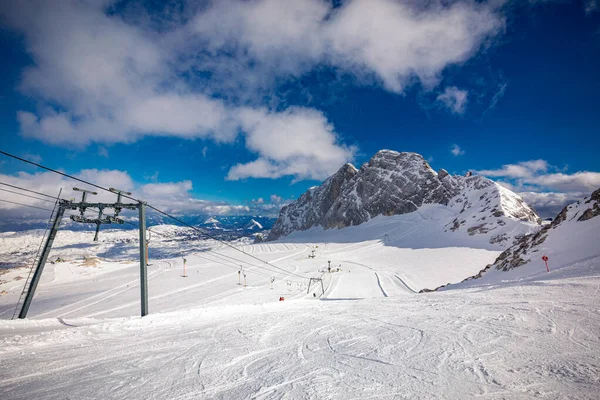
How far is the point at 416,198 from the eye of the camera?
4341 inches

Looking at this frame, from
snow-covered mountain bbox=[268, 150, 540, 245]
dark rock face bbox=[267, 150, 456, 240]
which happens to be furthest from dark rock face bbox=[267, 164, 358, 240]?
snow-covered mountain bbox=[268, 150, 540, 245]

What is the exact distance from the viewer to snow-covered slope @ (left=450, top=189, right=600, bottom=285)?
1480 centimetres

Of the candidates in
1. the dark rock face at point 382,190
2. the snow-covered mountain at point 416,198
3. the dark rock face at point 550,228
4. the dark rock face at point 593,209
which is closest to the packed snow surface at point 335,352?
the dark rock face at point 550,228

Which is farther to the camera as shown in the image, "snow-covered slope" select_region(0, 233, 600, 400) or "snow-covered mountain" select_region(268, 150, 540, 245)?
"snow-covered mountain" select_region(268, 150, 540, 245)

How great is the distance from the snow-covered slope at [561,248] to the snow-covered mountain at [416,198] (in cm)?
4065

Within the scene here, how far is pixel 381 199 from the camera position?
119m

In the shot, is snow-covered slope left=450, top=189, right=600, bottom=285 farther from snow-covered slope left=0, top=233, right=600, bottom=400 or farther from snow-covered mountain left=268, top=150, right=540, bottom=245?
snow-covered mountain left=268, top=150, right=540, bottom=245

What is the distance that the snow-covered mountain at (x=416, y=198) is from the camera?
2584 inches

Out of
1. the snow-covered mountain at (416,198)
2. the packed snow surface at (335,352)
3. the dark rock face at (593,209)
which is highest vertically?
the snow-covered mountain at (416,198)

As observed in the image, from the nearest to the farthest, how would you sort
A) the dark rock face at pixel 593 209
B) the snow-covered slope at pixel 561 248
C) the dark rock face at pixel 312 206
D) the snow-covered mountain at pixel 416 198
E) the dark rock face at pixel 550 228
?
the snow-covered slope at pixel 561 248 < the dark rock face at pixel 593 209 < the dark rock face at pixel 550 228 < the snow-covered mountain at pixel 416 198 < the dark rock face at pixel 312 206

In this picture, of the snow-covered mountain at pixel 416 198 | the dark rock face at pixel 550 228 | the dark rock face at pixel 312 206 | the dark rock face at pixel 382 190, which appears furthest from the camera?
the dark rock face at pixel 312 206

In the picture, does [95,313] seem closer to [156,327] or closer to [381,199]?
[156,327]

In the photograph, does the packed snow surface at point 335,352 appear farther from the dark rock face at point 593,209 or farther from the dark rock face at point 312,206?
the dark rock face at point 312,206

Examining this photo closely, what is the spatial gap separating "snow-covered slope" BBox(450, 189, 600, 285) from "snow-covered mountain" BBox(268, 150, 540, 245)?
4065 centimetres
